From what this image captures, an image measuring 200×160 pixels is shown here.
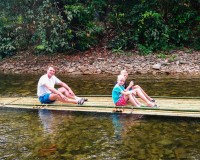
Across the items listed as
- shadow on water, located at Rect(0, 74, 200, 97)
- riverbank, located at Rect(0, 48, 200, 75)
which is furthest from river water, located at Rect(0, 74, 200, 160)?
riverbank, located at Rect(0, 48, 200, 75)

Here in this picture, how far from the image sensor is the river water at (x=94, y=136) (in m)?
7.84

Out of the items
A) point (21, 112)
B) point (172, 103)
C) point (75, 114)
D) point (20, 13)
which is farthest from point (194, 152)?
point (20, 13)

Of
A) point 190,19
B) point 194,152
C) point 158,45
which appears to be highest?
point 190,19

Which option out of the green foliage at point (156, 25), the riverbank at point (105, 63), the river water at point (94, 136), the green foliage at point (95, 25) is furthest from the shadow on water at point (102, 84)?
the green foliage at point (156, 25)

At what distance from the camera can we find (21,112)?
12023 millimetres

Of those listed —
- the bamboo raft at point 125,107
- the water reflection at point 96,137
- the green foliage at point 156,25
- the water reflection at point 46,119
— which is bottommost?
the water reflection at point 96,137

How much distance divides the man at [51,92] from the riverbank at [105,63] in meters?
8.44

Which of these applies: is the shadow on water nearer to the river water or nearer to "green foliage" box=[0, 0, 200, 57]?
the river water

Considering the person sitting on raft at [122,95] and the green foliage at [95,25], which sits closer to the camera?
the person sitting on raft at [122,95]

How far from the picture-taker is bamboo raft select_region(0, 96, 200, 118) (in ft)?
33.0

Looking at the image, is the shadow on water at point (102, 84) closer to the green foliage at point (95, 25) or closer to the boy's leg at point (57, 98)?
the boy's leg at point (57, 98)

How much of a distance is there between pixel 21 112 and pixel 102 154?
16.6ft

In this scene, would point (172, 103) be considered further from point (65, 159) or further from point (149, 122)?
point (65, 159)

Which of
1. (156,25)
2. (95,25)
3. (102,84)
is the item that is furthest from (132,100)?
(95,25)
